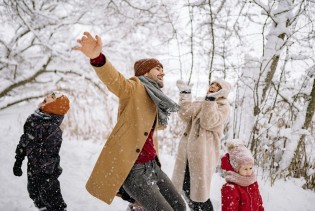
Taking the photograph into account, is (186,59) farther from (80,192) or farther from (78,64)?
(78,64)

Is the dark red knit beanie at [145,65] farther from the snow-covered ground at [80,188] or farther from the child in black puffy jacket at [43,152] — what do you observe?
the snow-covered ground at [80,188]

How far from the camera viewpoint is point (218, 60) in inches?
205

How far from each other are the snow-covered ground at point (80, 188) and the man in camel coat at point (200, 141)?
1.00 m

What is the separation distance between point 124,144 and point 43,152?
3.47 feet

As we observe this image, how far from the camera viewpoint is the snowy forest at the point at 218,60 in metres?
4.47

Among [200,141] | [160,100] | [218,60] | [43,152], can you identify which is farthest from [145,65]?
[218,60]

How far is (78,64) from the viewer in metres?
7.07

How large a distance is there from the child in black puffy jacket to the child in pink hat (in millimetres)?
1635

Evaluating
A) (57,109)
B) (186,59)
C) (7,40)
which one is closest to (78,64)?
(7,40)

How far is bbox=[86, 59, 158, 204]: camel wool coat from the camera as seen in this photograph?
2068mm

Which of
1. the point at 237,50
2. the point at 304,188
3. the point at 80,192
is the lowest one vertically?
the point at 304,188

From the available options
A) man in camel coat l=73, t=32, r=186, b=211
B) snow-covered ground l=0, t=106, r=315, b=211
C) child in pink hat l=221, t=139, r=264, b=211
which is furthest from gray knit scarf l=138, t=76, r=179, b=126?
snow-covered ground l=0, t=106, r=315, b=211

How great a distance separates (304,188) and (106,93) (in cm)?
485

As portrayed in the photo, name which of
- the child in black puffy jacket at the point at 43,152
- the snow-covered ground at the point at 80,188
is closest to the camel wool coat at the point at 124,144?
the child in black puffy jacket at the point at 43,152
